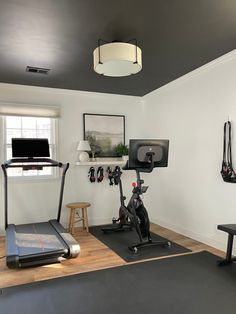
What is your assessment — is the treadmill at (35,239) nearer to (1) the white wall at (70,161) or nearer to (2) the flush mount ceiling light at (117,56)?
(1) the white wall at (70,161)

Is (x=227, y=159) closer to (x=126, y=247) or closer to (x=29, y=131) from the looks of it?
(x=126, y=247)

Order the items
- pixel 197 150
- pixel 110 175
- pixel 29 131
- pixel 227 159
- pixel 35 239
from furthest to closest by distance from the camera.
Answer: pixel 110 175
pixel 29 131
pixel 197 150
pixel 35 239
pixel 227 159

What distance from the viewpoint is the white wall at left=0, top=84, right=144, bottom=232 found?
4832 mm

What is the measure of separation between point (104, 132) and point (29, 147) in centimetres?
160

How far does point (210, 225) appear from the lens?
3.97m

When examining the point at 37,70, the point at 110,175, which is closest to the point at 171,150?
the point at 110,175

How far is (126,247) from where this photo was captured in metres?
Answer: 3.96

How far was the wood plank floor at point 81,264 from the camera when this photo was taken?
Answer: 3004 mm

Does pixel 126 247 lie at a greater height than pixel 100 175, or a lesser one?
lesser

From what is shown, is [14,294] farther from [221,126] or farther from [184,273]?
[221,126]

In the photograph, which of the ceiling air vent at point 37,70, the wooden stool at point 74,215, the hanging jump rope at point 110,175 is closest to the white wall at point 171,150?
the hanging jump rope at point 110,175

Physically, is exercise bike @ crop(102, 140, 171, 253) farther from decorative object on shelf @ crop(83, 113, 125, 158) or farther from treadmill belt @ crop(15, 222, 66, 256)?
decorative object on shelf @ crop(83, 113, 125, 158)

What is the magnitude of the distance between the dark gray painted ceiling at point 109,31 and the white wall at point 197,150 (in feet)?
1.19

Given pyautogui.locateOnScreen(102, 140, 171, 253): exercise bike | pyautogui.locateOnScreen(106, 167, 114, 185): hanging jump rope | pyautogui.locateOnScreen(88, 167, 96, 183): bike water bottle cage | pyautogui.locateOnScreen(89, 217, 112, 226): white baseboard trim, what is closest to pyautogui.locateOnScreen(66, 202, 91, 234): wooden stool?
pyautogui.locateOnScreen(89, 217, 112, 226): white baseboard trim
